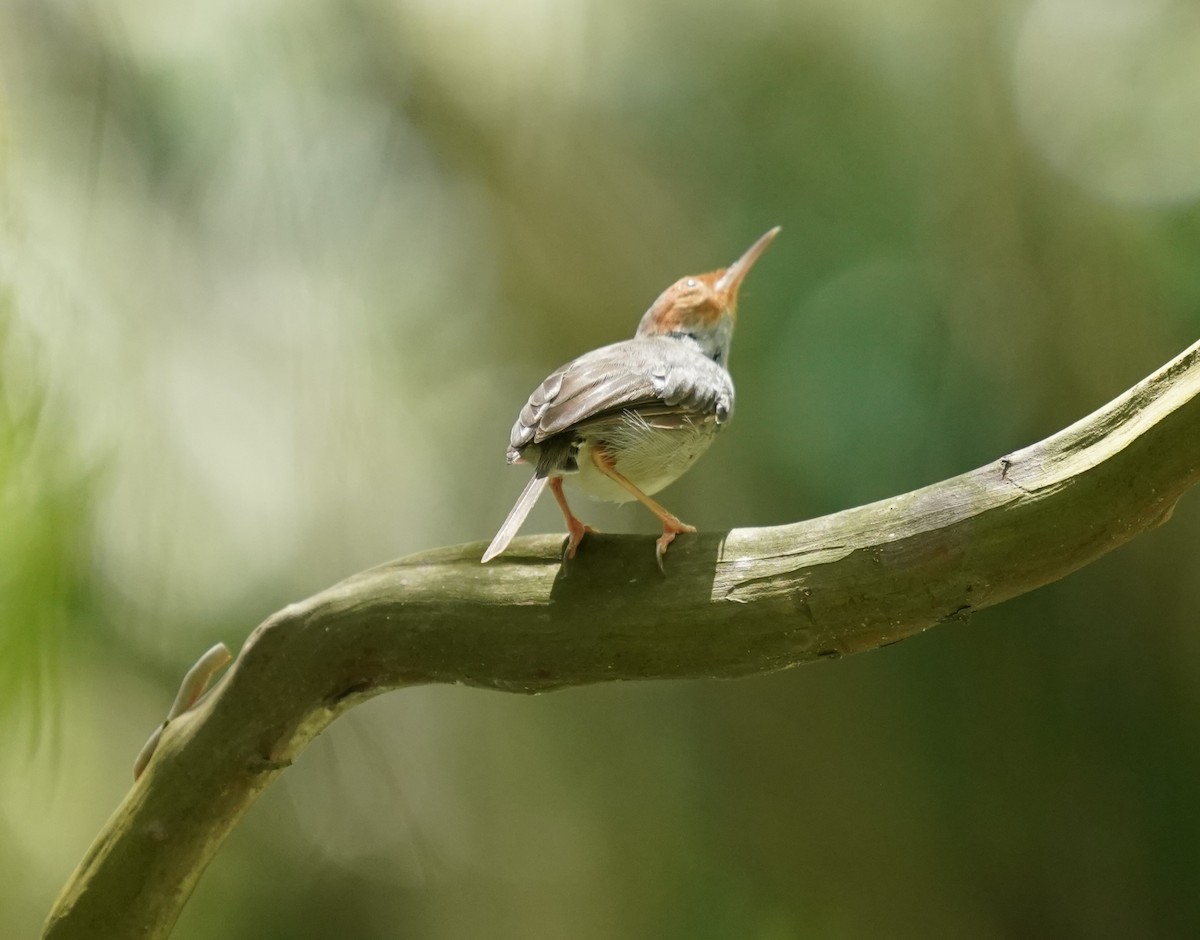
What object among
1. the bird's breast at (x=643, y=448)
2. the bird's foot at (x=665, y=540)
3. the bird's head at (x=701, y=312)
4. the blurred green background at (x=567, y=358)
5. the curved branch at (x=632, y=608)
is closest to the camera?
the curved branch at (x=632, y=608)

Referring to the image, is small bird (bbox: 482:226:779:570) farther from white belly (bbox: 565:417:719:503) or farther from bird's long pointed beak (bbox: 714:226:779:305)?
bird's long pointed beak (bbox: 714:226:779:305)

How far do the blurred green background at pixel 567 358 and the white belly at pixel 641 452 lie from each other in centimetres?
136

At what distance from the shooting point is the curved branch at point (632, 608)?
172 cm

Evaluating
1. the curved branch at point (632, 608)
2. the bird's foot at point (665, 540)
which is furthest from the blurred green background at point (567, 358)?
the bird's foot at point (665, 540)

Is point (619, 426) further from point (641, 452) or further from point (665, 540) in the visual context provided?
point (665, 540)

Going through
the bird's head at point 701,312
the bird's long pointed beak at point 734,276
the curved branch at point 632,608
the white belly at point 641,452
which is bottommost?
the curved branch at point 632,608

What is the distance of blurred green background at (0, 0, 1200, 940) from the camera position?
330 centimetres

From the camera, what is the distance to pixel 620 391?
222cm

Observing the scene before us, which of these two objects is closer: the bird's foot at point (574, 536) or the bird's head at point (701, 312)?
the bird's foot at point (574, 536)

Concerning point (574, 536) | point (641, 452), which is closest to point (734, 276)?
point (641, 452)

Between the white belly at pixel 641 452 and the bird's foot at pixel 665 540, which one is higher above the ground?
the white belly at pixel 641 452

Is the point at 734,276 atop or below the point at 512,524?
atop

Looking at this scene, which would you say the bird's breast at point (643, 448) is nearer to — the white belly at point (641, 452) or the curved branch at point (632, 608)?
the white belly at point (641, 452)

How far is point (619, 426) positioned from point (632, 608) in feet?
1.54
